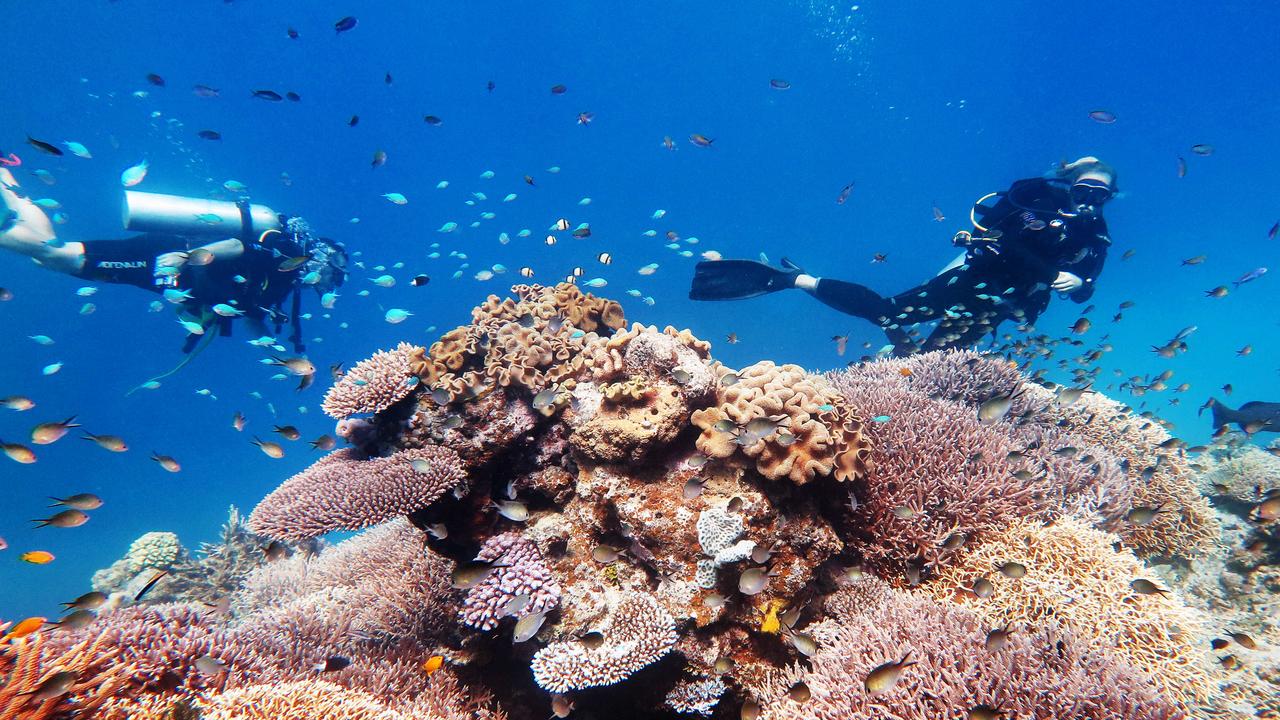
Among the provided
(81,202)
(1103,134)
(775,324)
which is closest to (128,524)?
(81,202)

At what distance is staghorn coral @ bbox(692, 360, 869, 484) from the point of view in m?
3.68

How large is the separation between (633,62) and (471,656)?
84.1m

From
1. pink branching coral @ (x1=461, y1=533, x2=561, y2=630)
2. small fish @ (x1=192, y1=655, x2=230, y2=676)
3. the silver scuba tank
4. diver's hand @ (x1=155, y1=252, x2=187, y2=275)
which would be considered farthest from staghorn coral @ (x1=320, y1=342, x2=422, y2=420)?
the silver scuba tank

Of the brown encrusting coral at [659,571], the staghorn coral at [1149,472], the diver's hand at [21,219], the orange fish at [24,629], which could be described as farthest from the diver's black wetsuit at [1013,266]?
the diver's hand at [21,219]

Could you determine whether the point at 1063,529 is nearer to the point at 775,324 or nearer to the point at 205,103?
the point at 775,324

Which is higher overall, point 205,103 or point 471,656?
point 205,103

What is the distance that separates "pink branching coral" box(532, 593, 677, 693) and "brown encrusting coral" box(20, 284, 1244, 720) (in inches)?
0.8

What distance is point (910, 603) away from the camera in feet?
12.0

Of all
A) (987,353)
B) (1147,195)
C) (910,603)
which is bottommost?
(910,603)

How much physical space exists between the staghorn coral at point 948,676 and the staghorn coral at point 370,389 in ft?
12.3

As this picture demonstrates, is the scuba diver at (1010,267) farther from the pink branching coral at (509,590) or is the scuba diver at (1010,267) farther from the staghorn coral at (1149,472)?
the pink branching coral at (509,590)

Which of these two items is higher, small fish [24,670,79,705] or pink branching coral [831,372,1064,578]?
pink branching coral [831,372,1064,578]

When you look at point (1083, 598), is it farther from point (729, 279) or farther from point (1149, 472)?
point (729, 279)

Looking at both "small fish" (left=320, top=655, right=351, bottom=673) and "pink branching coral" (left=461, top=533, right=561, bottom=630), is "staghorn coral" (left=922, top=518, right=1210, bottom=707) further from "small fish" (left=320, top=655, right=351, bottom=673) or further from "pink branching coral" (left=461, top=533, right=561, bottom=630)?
"small fish" (left=320, top=655, right=351, bottom=673)
